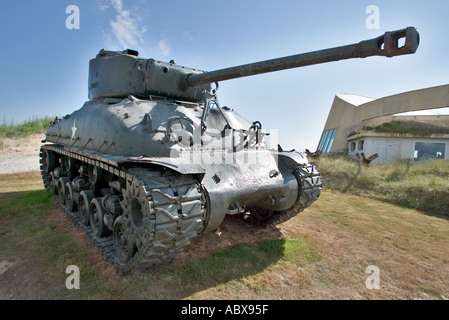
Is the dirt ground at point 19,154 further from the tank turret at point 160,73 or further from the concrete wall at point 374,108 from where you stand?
the concrete wall at point 374,108

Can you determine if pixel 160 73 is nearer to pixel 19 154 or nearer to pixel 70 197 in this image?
pixel 70 197

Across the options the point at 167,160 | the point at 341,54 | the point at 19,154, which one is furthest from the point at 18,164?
the point at 341,54

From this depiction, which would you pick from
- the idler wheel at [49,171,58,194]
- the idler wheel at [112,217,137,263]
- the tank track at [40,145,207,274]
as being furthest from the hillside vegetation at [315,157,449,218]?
the idler wheel at [49,171,58,194]

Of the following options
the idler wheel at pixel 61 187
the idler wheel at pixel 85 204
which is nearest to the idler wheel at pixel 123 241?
the idler wheel at pixel 85 204

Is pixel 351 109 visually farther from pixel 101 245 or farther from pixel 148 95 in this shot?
pixel 101 245

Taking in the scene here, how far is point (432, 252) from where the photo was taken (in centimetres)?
546

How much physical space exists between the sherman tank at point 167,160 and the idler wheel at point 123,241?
17mm

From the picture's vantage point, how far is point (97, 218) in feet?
17.9

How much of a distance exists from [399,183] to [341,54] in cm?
916

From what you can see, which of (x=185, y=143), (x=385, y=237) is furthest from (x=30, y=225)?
(x=385, y=237)

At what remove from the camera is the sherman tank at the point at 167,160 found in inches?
141

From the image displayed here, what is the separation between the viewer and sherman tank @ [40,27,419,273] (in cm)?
359
